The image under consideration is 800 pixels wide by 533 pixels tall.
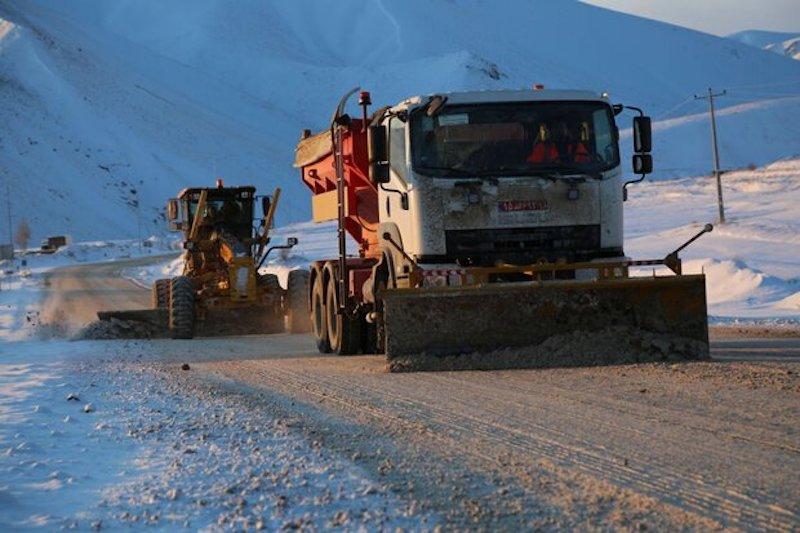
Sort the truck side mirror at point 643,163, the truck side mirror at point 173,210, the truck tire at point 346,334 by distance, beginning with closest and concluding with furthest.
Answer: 1. the truck side mirror at point 643,163
2. the truck tire at point 346,334
3. the truck side mirror at point 173,210

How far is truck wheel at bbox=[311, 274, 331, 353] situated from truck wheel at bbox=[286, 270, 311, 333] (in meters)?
3.51

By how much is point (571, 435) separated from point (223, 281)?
13.8m

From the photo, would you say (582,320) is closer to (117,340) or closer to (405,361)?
(405,361)

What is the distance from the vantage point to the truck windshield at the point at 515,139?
458 inches

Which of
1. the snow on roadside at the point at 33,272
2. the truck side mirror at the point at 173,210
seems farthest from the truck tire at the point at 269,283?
the snow on roadside at the point at 33,272

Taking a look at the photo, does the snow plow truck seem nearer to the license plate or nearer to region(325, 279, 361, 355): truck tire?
the license plate

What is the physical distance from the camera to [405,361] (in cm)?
1102

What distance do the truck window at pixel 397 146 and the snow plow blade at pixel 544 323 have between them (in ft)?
5.39

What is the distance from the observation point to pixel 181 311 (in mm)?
18766

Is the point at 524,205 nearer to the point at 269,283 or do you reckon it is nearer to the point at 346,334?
the point at 346,334

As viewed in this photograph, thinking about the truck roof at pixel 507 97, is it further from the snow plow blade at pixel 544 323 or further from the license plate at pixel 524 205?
the snow plow blade at pixel 544 323

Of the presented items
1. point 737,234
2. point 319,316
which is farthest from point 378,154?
point 737,234

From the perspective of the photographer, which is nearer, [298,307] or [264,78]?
[298,307]

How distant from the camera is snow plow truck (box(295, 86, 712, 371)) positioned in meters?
10.9
